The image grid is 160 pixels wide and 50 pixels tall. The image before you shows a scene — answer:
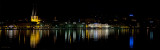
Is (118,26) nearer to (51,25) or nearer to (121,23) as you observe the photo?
(121,23)

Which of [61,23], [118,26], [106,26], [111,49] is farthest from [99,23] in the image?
[111,49]

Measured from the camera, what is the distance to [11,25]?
105812mm

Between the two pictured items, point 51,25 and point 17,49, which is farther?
point 51,25

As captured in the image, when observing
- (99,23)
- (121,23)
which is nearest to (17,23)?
(99,23)

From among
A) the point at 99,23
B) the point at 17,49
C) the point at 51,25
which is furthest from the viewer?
the point at 99,23

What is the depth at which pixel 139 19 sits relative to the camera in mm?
117688

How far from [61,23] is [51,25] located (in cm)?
595

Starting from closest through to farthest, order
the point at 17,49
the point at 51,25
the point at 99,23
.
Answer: the point at 17,49
the point at 51,25
the point at 99,23

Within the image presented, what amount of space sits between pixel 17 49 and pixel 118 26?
105653mm

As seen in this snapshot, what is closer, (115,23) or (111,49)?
(111,49)

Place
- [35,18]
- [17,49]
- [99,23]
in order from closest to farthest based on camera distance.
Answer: [17,49] < [35,18] < [99,23]

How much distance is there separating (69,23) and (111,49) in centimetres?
10604

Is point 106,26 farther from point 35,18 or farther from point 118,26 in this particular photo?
point 35,18

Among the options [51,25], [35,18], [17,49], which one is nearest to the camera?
[17,49]
